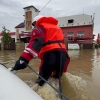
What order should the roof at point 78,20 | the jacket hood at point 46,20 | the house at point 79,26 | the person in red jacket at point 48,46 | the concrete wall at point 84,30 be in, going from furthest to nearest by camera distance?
the roof at point 78,20 → the house at point 79,26 → the concrete wall at point 84,30 → the jacket hood at point 46,20 → the person in red jacket at point 48,46

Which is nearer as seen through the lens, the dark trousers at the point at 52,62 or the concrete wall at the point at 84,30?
the dark trousers at the point at 52,62

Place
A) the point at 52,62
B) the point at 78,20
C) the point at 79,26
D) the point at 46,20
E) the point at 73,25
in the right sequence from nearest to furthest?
the point at 52,62, the point at 46,20, the point at 79,26, the point at 73,25, the point at 78,20

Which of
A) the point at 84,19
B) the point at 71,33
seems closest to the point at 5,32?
the point at 71,33

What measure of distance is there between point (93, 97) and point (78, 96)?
9.5 inches

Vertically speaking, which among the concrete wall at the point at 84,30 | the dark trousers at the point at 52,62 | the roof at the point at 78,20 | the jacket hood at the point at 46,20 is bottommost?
the dark trousers at the point at 52,62

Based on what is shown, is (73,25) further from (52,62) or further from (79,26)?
(52,62)

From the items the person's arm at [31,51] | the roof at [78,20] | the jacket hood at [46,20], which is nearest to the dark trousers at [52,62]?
the person's arm at [31,51]

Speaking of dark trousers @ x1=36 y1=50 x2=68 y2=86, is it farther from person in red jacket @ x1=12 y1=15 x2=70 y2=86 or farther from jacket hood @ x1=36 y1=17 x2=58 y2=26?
jacket hood @ x1=36 y1=17 x2=58 y2=26

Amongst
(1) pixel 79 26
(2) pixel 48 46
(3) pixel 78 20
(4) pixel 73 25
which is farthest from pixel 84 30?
(2) pixel 48 46

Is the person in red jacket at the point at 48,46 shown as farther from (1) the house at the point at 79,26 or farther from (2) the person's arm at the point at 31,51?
(1) the house at the point at 79,26

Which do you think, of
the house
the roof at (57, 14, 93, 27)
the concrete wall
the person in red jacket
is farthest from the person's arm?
the roof at (57, 14, 93, 27)

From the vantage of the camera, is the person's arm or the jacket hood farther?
the jacket hood

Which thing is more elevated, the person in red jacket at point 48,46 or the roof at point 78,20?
the roof at point 78,20

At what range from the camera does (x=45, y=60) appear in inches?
79.1
